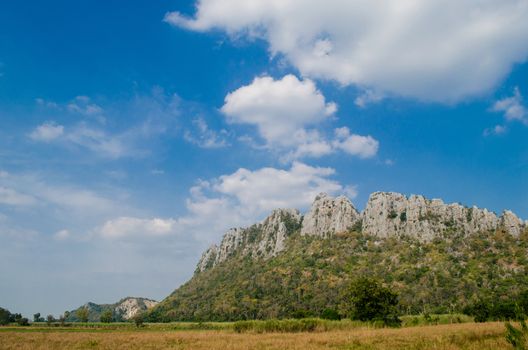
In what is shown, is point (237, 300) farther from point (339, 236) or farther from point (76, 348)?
point (76, 348)

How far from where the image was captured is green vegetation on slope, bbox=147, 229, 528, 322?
416ft

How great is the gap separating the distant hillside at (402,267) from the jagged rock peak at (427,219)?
406 mm

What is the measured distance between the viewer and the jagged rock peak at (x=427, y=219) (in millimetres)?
170375

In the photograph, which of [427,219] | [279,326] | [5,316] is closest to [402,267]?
[427,219]

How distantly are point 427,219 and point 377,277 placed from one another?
50.8 meters

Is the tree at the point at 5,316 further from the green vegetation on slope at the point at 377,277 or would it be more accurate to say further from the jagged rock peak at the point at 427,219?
the jagged rock peak at the point at 427,219

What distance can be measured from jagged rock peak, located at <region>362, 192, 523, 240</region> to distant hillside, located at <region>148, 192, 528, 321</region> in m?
0.41

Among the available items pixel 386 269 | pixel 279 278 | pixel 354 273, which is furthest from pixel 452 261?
pixel 279 278

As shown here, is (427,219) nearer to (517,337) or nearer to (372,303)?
(372,303)

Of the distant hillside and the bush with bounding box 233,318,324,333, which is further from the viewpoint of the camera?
the distant hillside

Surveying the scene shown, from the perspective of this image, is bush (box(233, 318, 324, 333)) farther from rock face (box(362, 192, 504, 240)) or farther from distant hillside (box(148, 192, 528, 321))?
rock face (box(362, 192, 504, 240))

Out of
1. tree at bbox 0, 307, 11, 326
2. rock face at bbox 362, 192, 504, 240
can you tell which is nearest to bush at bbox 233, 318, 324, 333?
rock face at bbox 362, 192, 504, 240

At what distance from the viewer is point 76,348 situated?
119ft

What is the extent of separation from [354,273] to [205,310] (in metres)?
68.0
